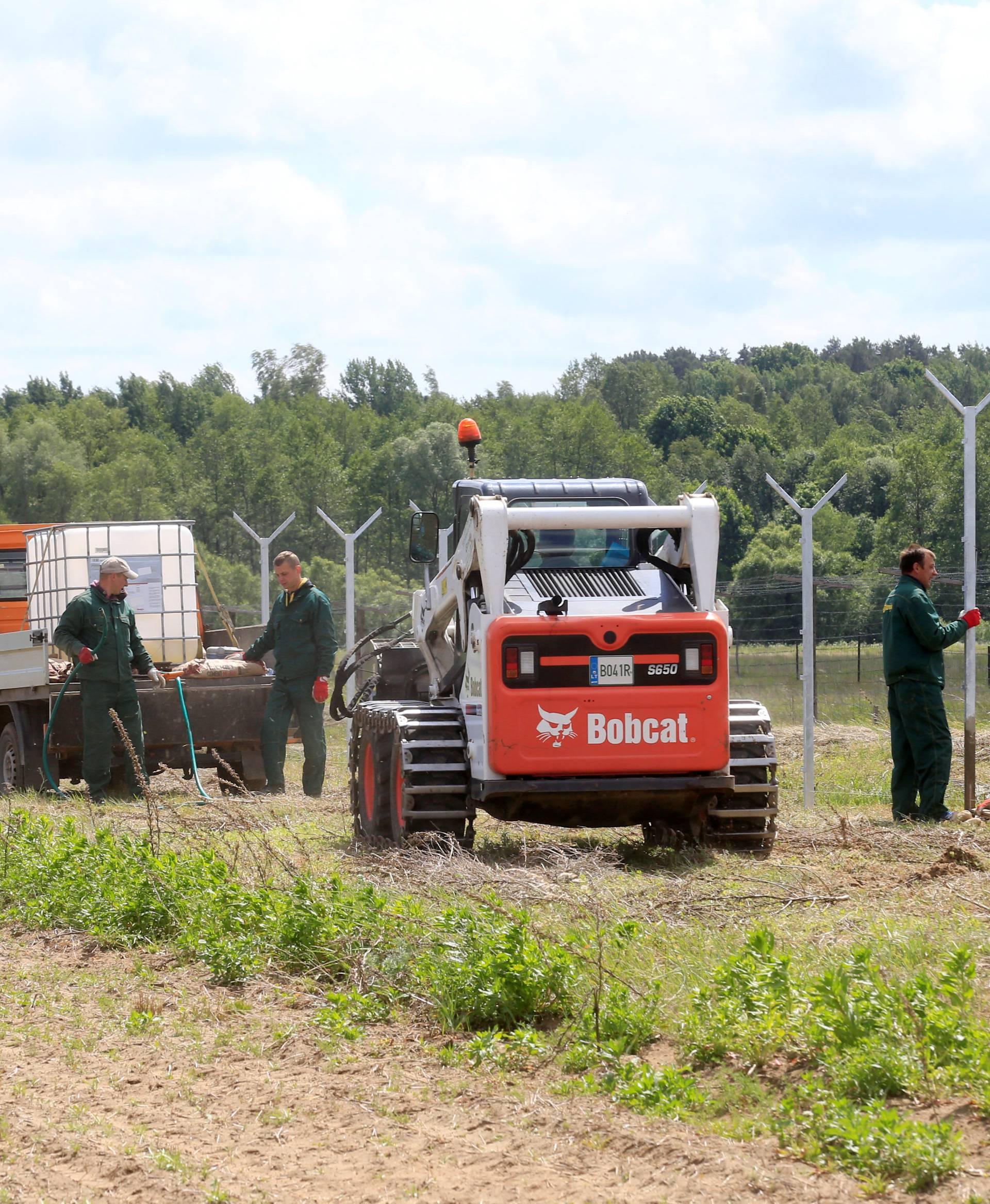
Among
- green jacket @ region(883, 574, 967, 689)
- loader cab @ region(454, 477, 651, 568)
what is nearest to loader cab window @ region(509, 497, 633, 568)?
loader cab @ region(454, 477, 651, 568)

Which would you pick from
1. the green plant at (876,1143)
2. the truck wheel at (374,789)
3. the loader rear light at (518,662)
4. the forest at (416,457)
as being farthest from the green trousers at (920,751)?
the forest at (416,457)

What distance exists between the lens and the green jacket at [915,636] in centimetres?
1037

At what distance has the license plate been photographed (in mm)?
8352

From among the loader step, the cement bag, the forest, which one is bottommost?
the loader step

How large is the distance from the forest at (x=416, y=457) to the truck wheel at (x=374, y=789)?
38.2 m

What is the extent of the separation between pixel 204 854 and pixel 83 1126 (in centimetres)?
302

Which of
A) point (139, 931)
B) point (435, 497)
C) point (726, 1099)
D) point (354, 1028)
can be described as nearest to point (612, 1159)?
point (726, 1099)

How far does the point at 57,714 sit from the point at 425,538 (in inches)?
165

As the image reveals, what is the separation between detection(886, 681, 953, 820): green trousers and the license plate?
2823 mm

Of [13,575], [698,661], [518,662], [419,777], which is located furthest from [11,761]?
[698,661]

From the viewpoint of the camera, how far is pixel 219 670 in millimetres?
13312

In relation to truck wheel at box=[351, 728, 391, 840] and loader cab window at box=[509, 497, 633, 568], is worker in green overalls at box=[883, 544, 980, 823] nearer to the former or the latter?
loader cab window at box=[509, 497, 633, 568]

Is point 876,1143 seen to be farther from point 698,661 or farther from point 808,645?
point 808,645

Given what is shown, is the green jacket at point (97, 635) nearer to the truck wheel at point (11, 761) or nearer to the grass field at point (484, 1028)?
the truck wheel at point (11, 761)
